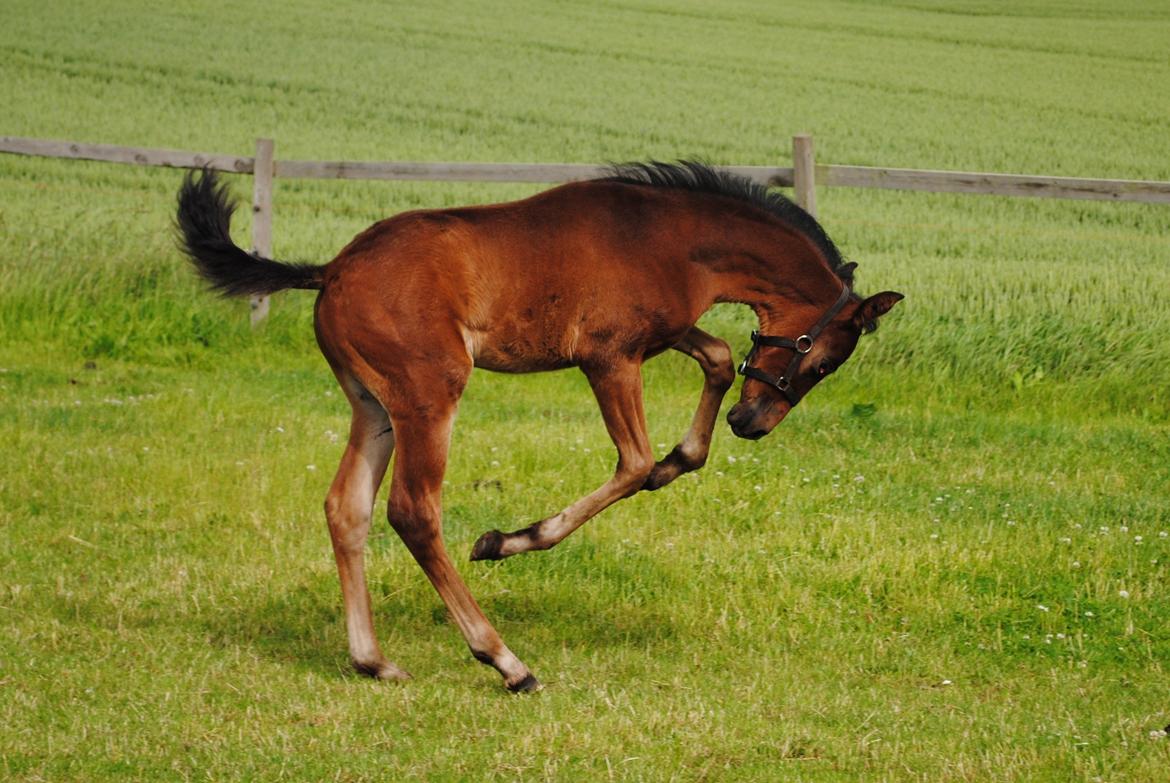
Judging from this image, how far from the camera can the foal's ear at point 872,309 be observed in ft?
18.2

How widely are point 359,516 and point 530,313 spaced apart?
1062 mm

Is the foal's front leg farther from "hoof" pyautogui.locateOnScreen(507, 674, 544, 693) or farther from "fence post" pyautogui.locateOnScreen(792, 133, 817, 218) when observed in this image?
"fence post" pyautogui.locateOnScreen(792, 133, 817, 218)

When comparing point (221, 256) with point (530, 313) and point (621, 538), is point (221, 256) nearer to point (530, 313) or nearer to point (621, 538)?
point (530, 313)

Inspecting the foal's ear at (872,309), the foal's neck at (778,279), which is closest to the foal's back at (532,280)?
the foal's neck at (778,279)

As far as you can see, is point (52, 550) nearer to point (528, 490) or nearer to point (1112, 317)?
point (528, 490)

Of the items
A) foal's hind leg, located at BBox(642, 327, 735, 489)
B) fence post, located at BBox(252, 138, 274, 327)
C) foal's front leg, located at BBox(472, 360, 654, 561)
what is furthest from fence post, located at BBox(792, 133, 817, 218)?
foal's front leg, located at BBox(472, 360, 654, 561)

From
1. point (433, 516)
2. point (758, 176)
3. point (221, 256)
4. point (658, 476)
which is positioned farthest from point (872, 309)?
point (758, 176)

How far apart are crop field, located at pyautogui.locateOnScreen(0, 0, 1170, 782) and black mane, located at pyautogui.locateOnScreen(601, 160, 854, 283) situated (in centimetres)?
167

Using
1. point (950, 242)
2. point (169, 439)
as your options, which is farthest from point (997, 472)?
point (950, 242)

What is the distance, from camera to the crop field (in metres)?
5.06

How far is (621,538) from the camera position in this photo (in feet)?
24.4

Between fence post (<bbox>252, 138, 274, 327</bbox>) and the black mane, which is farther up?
the black mane

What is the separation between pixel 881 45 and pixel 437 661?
28.1 m

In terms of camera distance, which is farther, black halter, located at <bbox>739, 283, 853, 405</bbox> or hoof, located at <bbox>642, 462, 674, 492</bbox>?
hoof, located at <bbox>642, 462, 674, 492</bbox>
